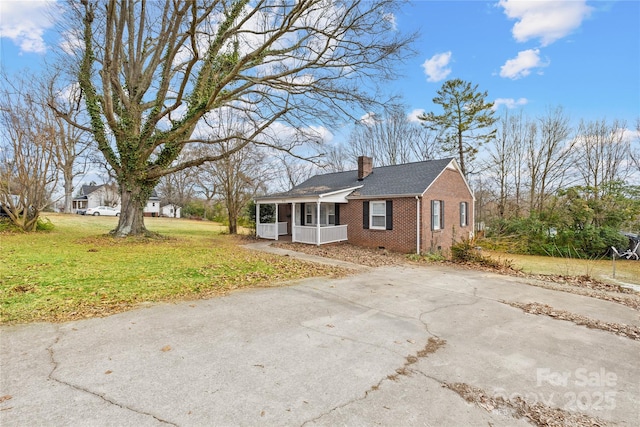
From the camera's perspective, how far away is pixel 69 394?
8.97 feet

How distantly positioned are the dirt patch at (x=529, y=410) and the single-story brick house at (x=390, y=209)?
11.3 m

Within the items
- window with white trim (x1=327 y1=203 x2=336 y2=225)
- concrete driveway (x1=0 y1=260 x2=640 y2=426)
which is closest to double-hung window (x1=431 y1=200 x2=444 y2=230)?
window with white trim (x1=327 y1=203 x2=336 y2=225)

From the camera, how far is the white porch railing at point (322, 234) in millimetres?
15487

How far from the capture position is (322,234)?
1546 centimetres

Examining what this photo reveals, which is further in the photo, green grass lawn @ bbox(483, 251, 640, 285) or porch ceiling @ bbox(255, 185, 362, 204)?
porch ceiling @ bbox(255, 185, 362, 204)

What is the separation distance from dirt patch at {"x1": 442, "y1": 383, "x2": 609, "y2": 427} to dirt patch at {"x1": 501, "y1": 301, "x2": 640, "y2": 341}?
301 centimetres

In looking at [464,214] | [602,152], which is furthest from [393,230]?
[602,152]

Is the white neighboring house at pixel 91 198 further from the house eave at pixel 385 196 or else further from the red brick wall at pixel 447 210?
the red brick wall at pixel 447 210

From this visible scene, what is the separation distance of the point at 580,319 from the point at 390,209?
9.87m

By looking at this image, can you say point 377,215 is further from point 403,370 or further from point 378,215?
point 403,370

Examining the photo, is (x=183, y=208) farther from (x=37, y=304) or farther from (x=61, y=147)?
(x=37, y=304)

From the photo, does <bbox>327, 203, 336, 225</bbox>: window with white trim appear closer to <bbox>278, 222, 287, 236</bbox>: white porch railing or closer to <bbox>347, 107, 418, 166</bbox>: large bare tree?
<bbox>278, 222, 287, 236</bbox>: white porch railing

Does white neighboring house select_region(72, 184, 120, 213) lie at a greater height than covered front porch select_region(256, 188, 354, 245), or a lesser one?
greater

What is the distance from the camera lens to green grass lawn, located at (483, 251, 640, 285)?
37.7 feet
